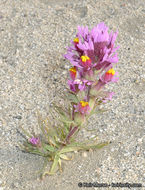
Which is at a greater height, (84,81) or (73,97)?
(84,81)

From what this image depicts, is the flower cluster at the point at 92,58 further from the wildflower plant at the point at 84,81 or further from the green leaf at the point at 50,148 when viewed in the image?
the green leaf at the point at 50,148

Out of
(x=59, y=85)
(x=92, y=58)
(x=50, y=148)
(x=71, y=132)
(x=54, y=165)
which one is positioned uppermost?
(x=92, y=58)

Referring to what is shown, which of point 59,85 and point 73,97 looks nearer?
point 73,97

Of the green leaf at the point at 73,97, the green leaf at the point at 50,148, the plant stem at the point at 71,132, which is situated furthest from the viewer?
the green leaf at the point at 50,148

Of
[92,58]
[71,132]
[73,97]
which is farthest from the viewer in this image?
[71,132]

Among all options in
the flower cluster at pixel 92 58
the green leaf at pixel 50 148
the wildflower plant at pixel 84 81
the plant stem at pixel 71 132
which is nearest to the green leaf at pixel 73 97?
the wildflower plant at pixel 84 81

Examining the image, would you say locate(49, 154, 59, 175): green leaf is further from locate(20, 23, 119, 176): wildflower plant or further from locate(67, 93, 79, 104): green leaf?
locate(67, 93, 79, 104): green leaf

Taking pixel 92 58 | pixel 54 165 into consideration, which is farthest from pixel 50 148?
pixel 92 58

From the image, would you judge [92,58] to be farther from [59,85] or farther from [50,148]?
[59,85]

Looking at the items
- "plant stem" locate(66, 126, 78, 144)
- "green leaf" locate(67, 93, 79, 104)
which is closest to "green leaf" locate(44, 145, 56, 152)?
"plant stem" locate(66, 126, 78, 144)
